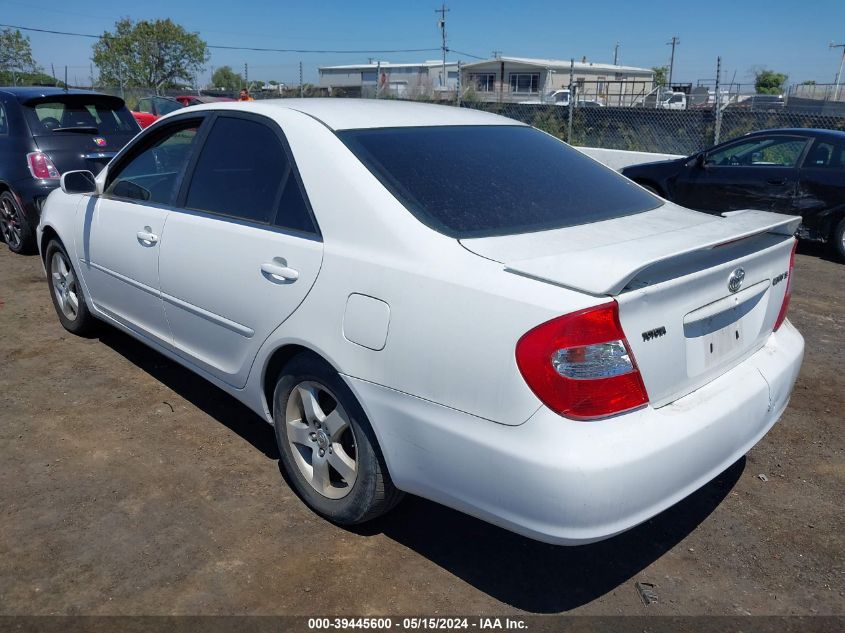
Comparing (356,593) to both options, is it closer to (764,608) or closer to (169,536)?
(169,536)

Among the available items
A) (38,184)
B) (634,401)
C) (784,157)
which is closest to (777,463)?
(634,401)

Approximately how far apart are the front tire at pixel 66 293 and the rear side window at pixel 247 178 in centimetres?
181

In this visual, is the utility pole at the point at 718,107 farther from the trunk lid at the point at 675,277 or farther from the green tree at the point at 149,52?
the green tree at the point at 149,52

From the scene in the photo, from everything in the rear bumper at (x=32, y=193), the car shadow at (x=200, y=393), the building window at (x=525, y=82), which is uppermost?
the building window at (x=525, y=82)

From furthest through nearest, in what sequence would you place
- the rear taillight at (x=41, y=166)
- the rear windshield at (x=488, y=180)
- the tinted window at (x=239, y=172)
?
the rear taillight at (x=41, y=166) < the tinted window at (x=239, y=172) < the rear windshield at (x=488, y=180)

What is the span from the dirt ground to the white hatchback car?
30 centimetres

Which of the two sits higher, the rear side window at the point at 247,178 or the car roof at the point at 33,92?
the car roof at the point at 33,92

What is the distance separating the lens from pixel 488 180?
2965 millimetres

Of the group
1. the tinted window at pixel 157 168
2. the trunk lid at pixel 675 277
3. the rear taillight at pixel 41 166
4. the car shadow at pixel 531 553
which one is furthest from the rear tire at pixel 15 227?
the trunk lid at pixel 675 277

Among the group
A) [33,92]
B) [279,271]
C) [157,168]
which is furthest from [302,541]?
[33,92]

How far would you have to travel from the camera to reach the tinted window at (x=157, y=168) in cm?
375

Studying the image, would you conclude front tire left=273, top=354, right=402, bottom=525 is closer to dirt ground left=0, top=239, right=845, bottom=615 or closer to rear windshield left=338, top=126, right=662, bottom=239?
dirt ground left=0, top=239, right=845, bottom=615

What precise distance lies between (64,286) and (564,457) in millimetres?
4247

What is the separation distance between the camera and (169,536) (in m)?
2.91
